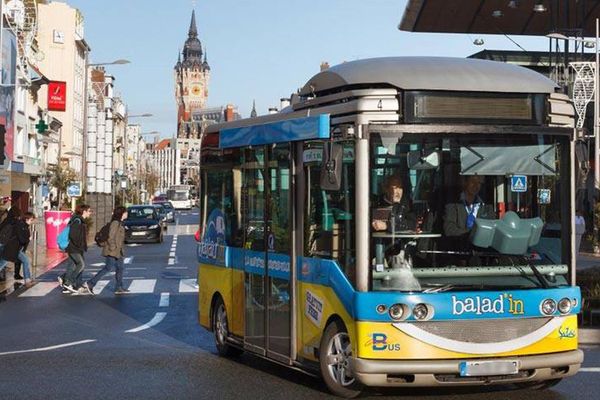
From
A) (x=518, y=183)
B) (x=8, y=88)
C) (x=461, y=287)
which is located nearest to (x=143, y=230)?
(x=8, y=88)

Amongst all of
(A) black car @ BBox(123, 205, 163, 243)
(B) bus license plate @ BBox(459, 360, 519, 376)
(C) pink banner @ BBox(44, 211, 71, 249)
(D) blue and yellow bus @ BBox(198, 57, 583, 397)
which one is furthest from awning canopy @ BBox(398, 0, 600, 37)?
(B) bus license plate @ BBox(459, 360, 519, 376)

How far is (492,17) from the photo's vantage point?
58031mm

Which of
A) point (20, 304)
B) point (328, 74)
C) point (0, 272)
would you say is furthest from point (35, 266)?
point (328, 74)

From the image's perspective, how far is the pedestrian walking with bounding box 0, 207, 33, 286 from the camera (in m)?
24.0

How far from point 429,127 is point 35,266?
2189 cm

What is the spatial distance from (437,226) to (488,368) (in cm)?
120

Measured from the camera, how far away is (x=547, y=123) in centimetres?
938

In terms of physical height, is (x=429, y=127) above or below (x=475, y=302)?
above

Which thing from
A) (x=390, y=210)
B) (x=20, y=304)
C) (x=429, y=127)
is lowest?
(x=20, y=304)

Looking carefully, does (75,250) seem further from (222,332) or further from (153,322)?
(222,332)

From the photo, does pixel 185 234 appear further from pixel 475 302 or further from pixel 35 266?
pixel 475 302

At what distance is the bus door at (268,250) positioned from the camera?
1034 cm

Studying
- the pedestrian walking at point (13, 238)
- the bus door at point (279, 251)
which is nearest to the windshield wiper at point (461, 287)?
the bus door at point (279, 251)

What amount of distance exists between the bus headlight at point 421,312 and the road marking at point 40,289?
47.9ft
